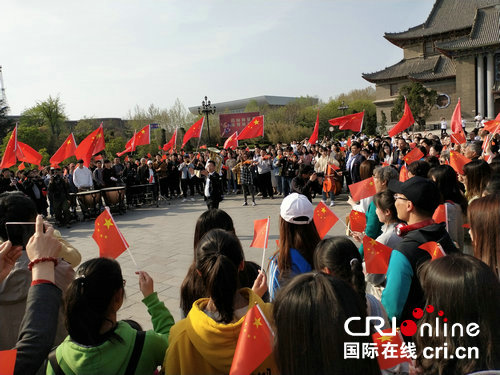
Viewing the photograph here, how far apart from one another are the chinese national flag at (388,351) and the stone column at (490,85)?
40.3 m

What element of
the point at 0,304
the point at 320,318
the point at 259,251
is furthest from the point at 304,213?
the point at 259,251

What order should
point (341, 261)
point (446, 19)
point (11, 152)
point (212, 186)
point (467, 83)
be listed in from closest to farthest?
1. point (341, 261)
2. point (212, 186)
3. point (11, 152)
4. point (467, 83)
5. point (446, 19)

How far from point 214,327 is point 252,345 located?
229 millimetres

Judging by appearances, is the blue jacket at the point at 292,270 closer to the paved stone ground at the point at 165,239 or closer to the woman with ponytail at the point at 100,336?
the woman with ponytail at the point at 100,336

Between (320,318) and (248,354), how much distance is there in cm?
Result: 45

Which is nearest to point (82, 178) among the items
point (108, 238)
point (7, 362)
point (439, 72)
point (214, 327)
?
point (108, 238)

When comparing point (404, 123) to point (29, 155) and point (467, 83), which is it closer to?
point (29, 155)

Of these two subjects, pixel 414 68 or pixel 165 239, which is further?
pixel 414 68

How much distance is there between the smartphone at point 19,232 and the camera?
222 cm

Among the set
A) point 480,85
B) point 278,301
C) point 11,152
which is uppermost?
point 480,85

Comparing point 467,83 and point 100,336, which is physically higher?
point 467,83

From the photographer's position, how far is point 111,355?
1.58m

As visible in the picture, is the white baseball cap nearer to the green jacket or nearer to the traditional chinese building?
the green jacket

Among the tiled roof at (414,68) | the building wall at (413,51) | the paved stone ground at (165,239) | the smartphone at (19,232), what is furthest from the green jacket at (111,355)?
the building wall at (413,51)
